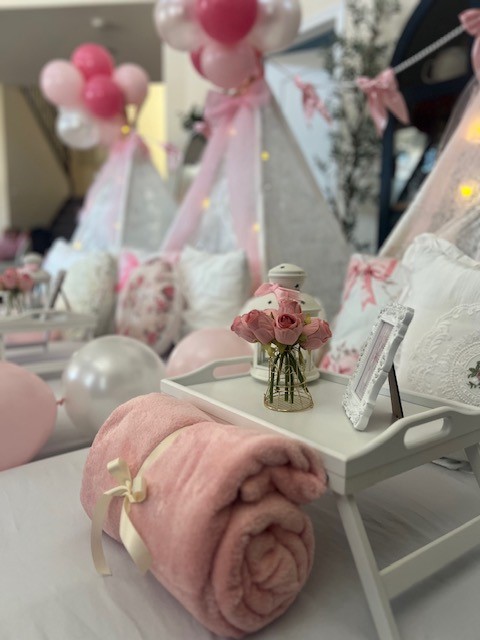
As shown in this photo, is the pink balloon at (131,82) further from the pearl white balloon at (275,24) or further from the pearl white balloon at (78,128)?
the pearl white balloon at (275,24)

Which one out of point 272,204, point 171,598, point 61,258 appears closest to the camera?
point 171,598

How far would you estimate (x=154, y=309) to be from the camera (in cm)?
213

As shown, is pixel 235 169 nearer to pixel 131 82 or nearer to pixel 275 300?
pixel 131 82

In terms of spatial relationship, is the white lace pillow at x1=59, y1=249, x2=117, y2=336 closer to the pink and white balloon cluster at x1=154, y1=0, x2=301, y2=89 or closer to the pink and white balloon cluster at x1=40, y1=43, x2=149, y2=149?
the pink and white balloon cluster at x1=154, y1=0, x2=301, y2=89

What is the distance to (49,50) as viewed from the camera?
564 cm

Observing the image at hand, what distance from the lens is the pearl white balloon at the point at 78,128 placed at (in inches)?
131

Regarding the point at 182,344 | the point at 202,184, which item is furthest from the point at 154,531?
the point at 202,184

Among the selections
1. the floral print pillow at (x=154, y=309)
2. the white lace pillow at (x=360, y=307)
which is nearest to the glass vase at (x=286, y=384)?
the white lace pillow at (x=360, y=307)

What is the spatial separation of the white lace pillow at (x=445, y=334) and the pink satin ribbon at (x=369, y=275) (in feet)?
0.98

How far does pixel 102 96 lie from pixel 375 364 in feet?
9.57

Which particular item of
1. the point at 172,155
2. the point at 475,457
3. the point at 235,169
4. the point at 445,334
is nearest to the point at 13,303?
the point at 235,169

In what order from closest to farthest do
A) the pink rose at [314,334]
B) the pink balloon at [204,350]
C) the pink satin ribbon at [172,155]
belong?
the pink rose at [314,334], the pink balloon at [204,350], the pink satin ribbon at [172,155]

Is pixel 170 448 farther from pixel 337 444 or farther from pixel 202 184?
pixel 202 184

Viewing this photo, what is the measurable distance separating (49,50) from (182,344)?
5253mm
